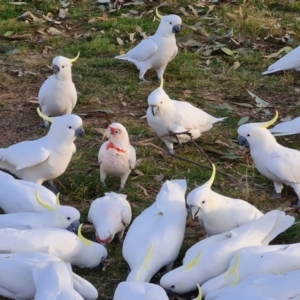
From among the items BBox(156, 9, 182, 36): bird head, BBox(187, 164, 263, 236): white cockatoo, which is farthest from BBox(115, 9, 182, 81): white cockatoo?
BBox(187, 164, 263, 236): white cockatoo

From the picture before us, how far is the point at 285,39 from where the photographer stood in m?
6.14

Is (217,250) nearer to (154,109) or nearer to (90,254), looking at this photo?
(90,254)

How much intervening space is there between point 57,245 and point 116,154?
2.81ft

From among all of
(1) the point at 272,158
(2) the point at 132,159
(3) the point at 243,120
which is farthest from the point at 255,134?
(3) the point at 243,120

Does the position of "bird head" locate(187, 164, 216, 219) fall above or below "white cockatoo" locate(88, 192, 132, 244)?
above

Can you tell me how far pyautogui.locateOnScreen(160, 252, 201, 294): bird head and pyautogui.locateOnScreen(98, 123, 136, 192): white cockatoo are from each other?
975mm

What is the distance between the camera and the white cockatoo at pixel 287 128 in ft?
14.0

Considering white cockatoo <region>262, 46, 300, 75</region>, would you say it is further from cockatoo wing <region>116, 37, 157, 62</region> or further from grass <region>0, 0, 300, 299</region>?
cockatoo wing <region>116, 37, 157, 62</region>

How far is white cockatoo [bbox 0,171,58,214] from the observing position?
3.44 metres

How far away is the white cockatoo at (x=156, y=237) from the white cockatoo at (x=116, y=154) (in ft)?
1.60

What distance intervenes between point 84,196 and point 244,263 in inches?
45.6

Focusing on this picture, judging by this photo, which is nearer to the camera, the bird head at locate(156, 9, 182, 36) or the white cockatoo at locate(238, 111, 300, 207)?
the white cockatoo at locate(238, 111, 300, 207)

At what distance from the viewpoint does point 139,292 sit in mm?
2703

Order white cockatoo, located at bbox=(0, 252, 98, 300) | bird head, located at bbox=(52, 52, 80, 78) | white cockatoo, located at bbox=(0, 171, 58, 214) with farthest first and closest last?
bird head, located at bbox=(52, 52, 80, 78) < white cockatoo, located at bbox=(0, 171, 58, 214) < white cockatoo, located at bbox=(0, 252, 98, 300)
